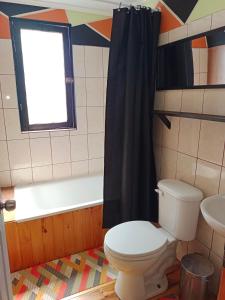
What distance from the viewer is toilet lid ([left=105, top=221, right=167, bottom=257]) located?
1.44m

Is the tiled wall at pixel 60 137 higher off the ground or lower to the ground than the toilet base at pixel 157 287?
higher

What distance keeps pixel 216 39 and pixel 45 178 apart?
6.75ft

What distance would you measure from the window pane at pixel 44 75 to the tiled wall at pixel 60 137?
0.50ft

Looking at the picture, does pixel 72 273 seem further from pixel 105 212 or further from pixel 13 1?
pixel 13 1

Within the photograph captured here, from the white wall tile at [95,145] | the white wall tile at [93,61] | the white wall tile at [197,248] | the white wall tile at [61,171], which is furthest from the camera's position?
the white wall tile at [95,145]

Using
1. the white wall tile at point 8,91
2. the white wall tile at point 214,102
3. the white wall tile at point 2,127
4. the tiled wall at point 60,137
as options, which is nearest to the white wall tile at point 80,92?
the tiled wall at point 60,137

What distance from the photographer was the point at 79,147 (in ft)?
8.80

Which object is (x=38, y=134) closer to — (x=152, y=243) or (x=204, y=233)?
(x=152, y=243)

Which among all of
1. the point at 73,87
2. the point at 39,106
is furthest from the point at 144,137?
the point at 39,106

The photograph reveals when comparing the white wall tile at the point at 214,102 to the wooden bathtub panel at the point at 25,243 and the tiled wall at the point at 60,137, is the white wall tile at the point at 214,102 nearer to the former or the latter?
the tiled wall at the point at 60,137

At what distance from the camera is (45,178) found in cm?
259

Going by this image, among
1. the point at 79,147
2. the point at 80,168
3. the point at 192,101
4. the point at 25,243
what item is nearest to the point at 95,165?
the point at 80,168

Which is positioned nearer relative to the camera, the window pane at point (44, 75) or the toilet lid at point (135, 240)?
the toilet lid at point (135, 240)

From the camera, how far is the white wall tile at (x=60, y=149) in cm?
256
